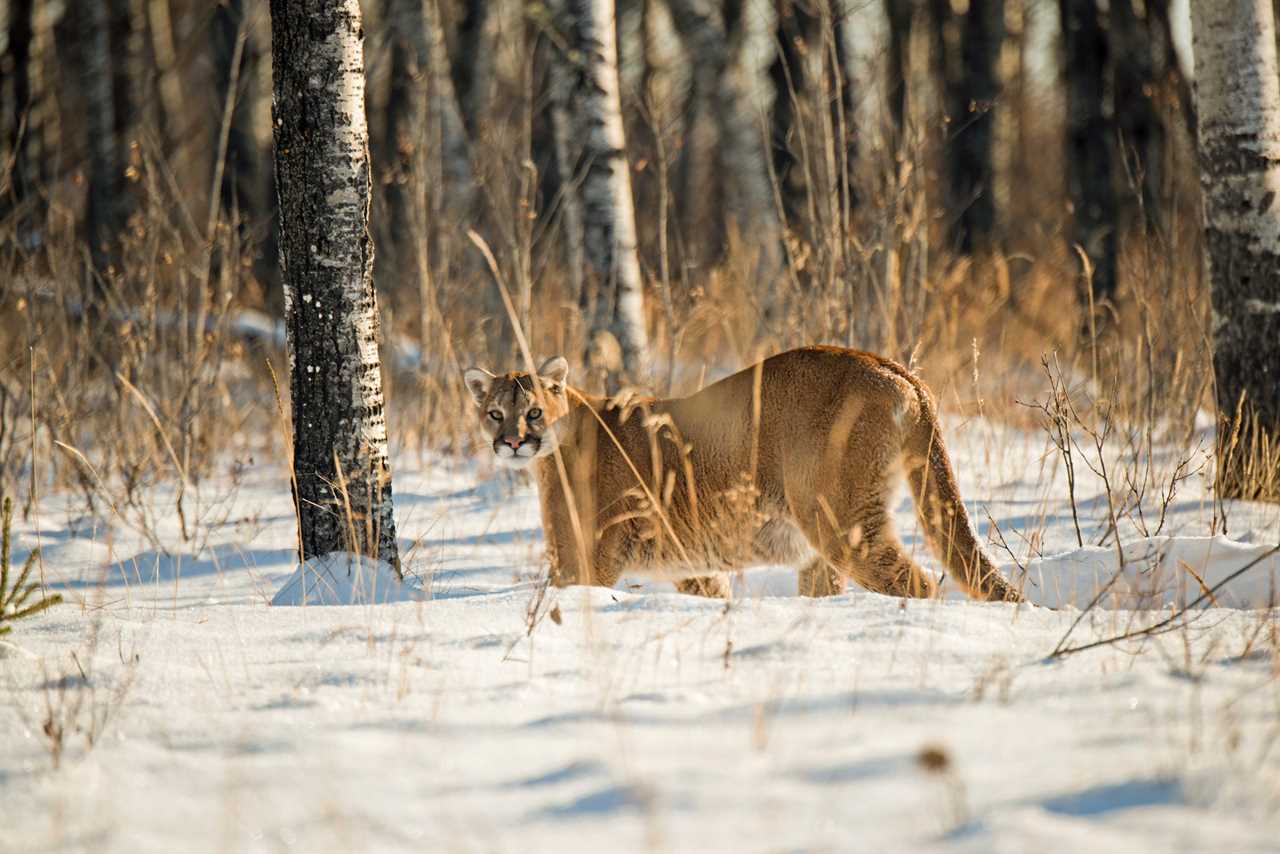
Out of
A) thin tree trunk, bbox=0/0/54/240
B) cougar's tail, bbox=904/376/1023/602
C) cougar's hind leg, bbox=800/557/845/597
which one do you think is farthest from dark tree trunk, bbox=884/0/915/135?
cougar's tail, bbox=904/376/1023/602

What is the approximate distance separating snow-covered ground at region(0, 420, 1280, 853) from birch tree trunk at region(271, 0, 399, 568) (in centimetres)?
54

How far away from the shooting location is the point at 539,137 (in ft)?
46.5

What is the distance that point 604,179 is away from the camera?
22.9 ft

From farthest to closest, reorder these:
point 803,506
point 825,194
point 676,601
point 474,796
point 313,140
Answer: point 825,194, point 803,506, point 313,140, point 676,601, point 474,796

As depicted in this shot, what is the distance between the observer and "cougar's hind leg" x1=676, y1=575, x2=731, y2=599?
194 inches

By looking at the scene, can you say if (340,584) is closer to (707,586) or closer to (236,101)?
(707,586)

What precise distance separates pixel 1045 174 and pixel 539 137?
18.4 m

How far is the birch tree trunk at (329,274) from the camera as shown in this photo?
158 inches

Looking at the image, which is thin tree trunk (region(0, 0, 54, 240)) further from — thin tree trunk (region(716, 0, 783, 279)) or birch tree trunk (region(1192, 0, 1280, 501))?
thin tree trunk (region(716, 0, 783, 279))

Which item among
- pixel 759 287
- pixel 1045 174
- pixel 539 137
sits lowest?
pixel 759 287

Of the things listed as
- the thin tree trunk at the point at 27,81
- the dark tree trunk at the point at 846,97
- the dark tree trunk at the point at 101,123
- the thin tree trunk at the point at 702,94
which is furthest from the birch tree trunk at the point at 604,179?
the thin tree trunk at the point at 702,94

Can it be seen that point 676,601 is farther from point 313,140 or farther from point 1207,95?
point 1207,95

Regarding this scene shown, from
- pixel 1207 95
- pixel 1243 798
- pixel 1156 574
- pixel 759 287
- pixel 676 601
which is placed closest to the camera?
pixel 1243 798

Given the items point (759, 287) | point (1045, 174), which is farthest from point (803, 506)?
point (1045, 174)
